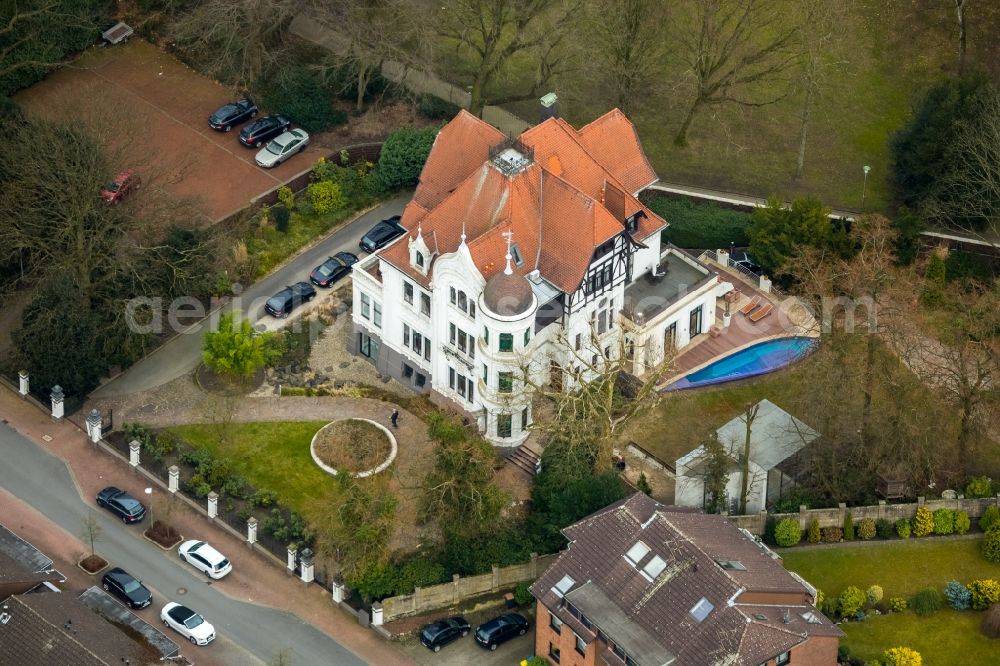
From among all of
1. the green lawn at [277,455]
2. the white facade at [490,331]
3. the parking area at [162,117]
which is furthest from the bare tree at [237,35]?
the green lawn at [277,455]

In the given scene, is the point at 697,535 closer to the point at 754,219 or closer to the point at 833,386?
the point at 833,386

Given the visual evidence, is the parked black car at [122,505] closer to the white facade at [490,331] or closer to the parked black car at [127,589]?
the parked black car at [127,589]

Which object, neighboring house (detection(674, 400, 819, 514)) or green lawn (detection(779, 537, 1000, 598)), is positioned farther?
neighboring house (detection(674, 400, 819, 514))

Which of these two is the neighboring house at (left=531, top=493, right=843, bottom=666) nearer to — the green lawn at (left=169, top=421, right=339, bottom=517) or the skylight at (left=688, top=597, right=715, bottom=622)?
the skylight at (left=688, top=597, right=715, bottom=622)

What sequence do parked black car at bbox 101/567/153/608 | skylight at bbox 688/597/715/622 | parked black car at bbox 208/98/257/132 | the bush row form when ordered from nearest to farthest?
skylight at bbox 688/597/715/622 → parked black car at bbox 101/567/153/608 → the bush row → parked black car at bbox 208/98/257/132

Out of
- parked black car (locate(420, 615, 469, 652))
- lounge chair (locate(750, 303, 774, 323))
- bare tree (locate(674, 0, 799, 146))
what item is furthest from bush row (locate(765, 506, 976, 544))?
bare tree (locate(674, 0, 799, 146))

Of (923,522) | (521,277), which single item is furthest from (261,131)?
(923,522)

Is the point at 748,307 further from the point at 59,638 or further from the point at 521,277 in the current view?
the point at 59,638
